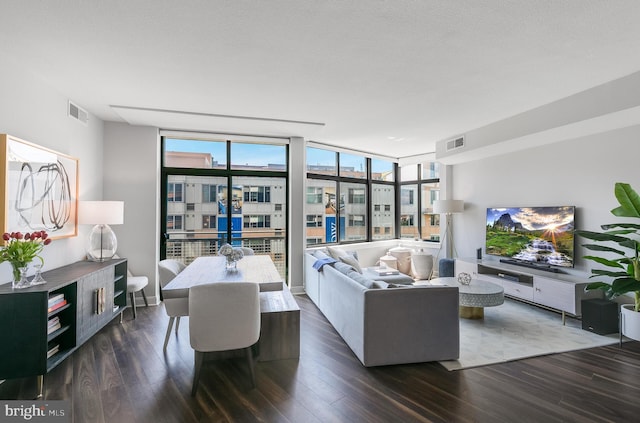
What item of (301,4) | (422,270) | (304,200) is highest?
(301,4)

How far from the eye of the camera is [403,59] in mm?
2654

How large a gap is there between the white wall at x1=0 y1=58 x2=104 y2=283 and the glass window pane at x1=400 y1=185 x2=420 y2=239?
5.94m

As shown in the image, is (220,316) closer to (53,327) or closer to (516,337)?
(53,327)

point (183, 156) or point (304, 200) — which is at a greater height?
point (183, 156)

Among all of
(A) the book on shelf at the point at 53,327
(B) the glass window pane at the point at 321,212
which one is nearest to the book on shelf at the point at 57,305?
(A) the book on shelf at the point at 53,327

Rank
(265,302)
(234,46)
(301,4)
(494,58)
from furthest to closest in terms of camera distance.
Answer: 1. (265,302)
2. (494,58)
3. (234,46)
4. (301,4)

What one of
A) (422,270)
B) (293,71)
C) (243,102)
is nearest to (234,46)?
(293,71)

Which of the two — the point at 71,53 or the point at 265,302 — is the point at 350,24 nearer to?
the point at 71,53

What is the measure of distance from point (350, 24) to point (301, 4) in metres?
0.39

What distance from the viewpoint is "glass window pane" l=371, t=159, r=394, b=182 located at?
702 centimetres

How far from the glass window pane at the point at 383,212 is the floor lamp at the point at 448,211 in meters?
1.31

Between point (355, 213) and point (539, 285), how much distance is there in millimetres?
3541

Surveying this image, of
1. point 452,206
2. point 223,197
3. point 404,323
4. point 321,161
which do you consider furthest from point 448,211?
point 223,197

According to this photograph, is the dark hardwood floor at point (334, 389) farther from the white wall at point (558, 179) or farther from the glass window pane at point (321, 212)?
the glass window pane at point (321, 212)
